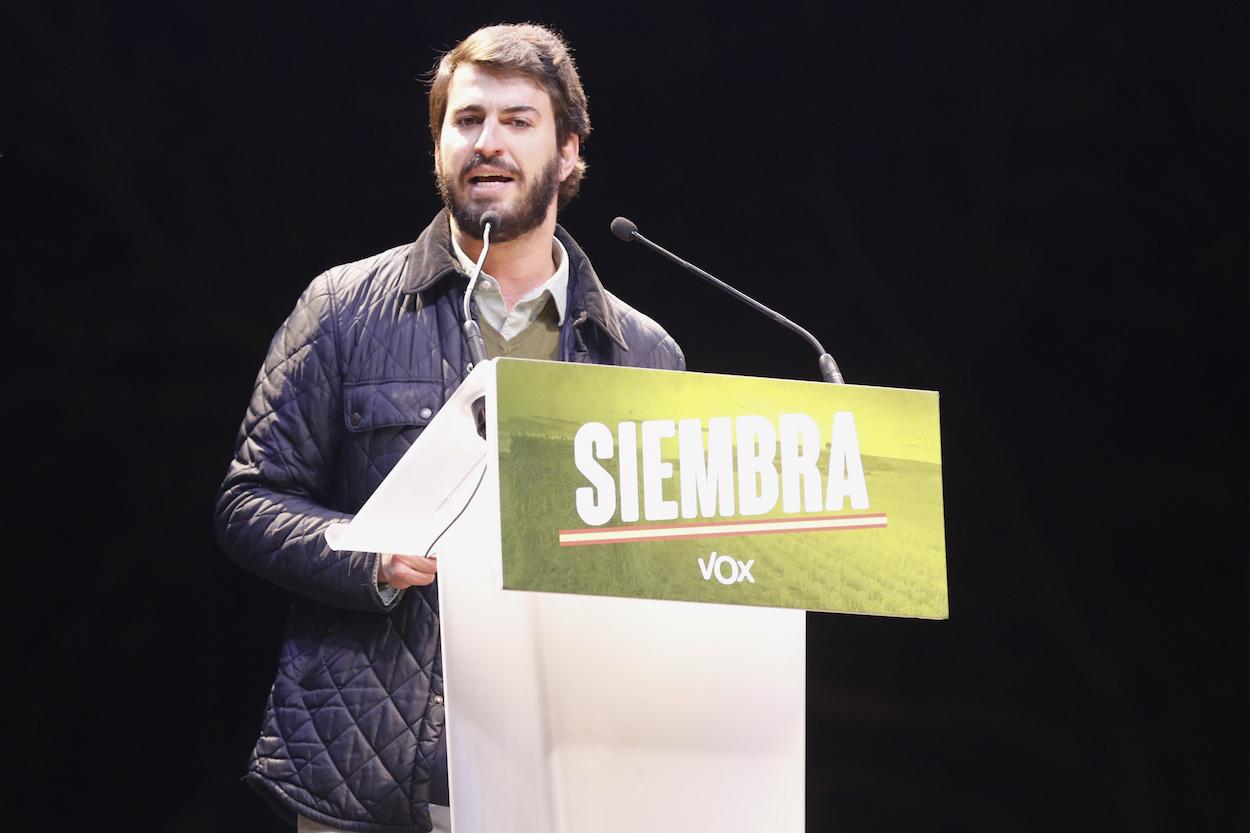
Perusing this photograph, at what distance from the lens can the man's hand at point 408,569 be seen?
1.38m

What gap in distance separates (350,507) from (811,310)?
100 cm

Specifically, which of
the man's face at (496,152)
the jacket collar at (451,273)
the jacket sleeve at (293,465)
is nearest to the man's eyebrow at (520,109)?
the man's face at (496,152)

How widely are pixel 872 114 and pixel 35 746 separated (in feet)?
5.92

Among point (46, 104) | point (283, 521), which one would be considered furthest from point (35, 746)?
point (46, 104)

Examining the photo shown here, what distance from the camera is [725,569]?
1.15m

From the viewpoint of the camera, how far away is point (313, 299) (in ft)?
6.43

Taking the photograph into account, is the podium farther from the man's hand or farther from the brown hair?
→ the brown hair

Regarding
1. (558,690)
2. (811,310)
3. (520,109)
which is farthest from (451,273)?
(558,690)

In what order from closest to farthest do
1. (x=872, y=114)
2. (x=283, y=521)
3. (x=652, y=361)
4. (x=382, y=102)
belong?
1. (x=283, y=521)
2. (x=652, y=361)
3. (x=382, y=102)
4. (x=872, y=114)

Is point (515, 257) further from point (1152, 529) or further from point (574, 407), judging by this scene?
point (1152, 529)

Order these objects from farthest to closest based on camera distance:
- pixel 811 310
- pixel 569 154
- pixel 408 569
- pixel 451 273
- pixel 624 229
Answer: pixel 811 310, pixel 569 154, pixel 451 273, pixel 624 229, pixel 408 569

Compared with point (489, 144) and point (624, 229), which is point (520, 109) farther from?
point (624, 229)

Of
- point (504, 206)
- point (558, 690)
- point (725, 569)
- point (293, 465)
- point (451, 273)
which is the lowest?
point (558, 690)

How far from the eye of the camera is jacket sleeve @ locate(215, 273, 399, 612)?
1.71m
